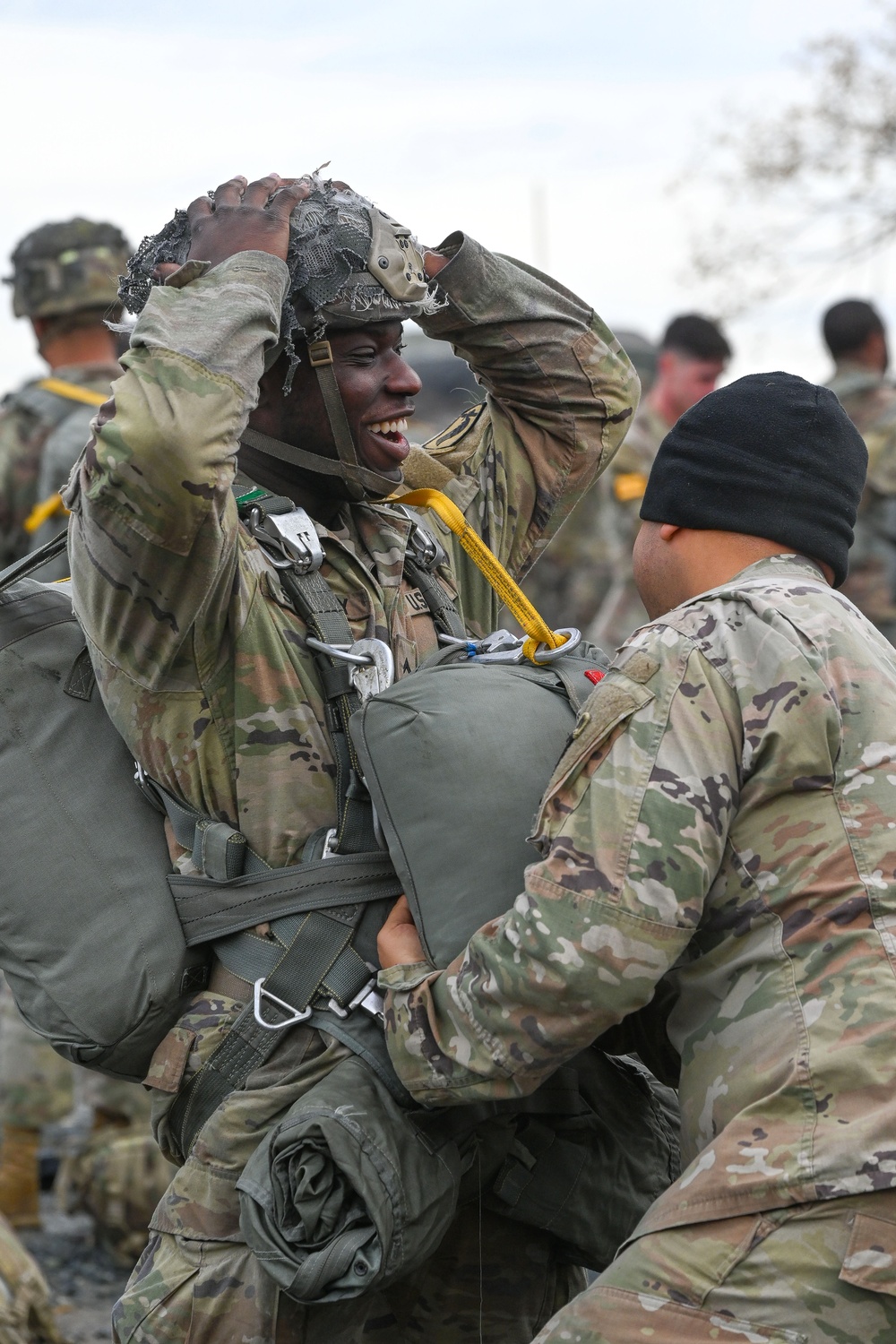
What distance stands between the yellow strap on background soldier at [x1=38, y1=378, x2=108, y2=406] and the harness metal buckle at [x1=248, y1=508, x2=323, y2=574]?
365 cm

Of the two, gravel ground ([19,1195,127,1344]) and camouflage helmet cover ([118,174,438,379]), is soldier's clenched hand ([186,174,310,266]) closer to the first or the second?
camouflage helmet cover ([118,174,438,379])

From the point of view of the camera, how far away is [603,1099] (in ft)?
10.9

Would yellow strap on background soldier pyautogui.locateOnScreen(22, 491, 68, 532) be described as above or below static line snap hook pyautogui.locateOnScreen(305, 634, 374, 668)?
below

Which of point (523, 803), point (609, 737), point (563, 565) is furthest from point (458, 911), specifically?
point (563, 565)

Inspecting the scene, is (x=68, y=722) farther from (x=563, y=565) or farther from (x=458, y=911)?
(x=563, y=565)

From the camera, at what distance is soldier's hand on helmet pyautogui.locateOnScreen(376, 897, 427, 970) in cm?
288

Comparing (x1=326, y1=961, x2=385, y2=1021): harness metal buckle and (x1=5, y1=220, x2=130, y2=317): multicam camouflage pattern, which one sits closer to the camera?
(x1=326, y1=961, x2=385, y2=1021): harness metal buckle

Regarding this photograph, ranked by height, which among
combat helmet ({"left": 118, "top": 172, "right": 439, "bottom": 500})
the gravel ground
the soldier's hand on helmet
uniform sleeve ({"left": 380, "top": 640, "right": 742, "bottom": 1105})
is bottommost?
the gravel ground

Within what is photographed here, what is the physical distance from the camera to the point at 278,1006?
3041mm

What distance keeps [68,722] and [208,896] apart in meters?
0.51

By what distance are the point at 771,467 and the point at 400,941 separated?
1105 millimetres

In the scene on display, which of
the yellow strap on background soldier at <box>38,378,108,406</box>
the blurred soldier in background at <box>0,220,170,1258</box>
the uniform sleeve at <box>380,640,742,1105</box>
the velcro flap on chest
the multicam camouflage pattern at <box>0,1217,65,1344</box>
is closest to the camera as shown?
the uniform sleeve at <box>380,640,742,1105</box>

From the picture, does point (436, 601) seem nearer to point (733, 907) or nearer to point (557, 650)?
point (557, 650)

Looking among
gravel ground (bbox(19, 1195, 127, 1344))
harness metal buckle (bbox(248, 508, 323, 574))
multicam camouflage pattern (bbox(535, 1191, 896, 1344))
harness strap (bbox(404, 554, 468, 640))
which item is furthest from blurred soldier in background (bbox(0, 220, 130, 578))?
multicam camouflage pattern (bbox(535, 1191, 896, 1344))
